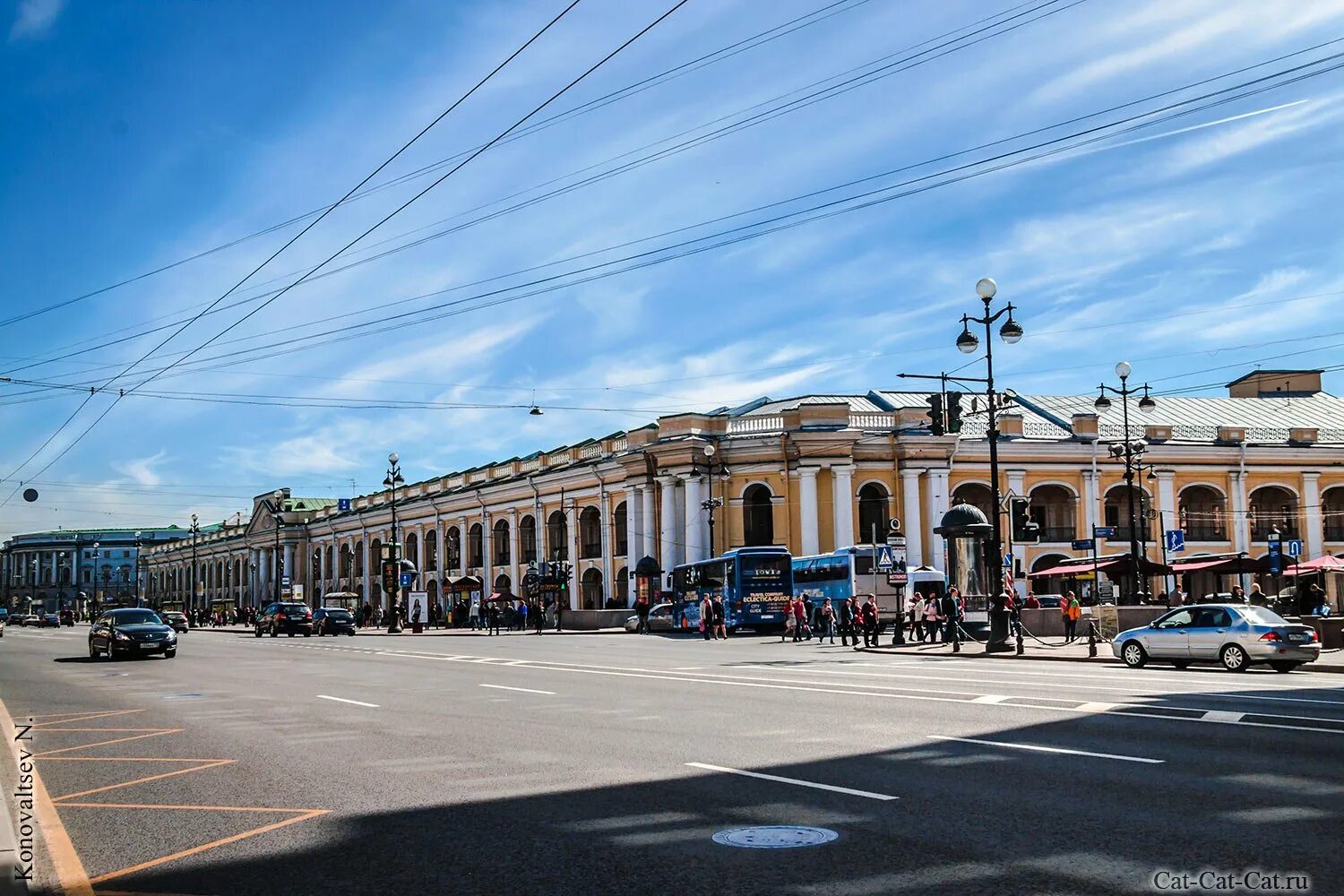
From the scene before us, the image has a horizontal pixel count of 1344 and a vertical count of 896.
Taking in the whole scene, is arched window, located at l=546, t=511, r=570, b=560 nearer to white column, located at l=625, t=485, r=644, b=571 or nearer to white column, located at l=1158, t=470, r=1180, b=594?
white column, located at l=625, t=485, r=644, b=571

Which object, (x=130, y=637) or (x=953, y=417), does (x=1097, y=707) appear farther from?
(x=130, y=637)

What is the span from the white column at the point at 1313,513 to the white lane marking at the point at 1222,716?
57768 millimetres

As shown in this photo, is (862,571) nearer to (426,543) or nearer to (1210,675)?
(1210,675)

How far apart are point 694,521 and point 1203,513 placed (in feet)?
93.2

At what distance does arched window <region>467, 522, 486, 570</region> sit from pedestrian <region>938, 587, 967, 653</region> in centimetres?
5190

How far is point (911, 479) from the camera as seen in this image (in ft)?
197

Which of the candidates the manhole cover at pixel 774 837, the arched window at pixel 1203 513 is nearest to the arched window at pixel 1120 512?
the arched window at pixel 1203 513


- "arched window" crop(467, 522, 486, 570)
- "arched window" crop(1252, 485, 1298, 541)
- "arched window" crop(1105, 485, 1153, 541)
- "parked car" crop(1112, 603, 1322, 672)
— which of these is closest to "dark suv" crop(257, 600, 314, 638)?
"arched window" crop(467, 522, 486, 570)

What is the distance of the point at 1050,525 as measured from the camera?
207 ft

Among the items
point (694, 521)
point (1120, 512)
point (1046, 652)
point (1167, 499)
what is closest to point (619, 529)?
point (694, 521)

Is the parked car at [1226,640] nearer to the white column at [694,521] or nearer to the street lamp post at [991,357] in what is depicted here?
the street lamp post at [991,357]

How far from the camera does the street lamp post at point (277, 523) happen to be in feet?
368

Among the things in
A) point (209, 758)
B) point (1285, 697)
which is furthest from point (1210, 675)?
point (209, 758)

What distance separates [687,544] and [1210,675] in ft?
135
